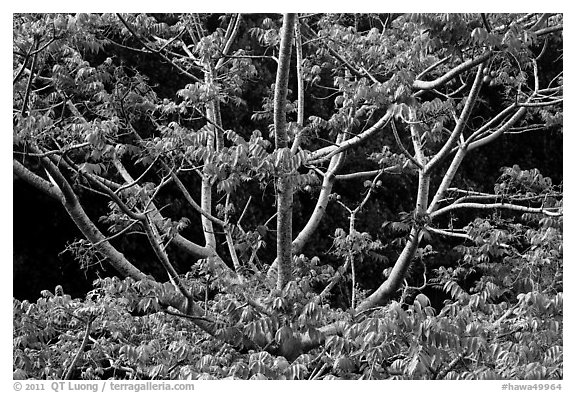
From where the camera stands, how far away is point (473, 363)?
11.3ft

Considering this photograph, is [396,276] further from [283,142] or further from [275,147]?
[283,142]

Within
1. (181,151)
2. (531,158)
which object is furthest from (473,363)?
(531,158)

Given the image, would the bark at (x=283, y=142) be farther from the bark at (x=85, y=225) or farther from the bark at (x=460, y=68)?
the bark at (x=85, y=225)

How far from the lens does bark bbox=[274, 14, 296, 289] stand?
426cm

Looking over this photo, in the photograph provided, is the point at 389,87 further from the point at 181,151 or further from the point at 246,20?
the point at 246,20

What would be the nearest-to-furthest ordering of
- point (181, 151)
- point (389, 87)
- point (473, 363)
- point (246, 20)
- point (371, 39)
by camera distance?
point (473, 363), point (389, 87), point (181, 151), point (371, 39), point (246, 20)

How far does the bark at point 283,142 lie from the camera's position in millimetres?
4258

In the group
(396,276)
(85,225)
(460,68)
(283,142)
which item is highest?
(460,68)

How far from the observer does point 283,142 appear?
426 centimetres

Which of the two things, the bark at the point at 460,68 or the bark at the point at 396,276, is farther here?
the bark at the point at 396,276

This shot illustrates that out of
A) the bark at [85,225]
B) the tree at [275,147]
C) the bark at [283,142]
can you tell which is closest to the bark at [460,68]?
the tree at [275,147]

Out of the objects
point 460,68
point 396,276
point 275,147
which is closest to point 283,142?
point 275,147
